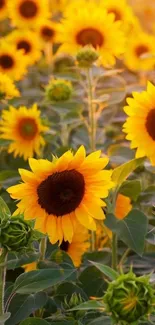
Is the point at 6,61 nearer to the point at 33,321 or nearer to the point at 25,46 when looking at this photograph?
the point at 25,46

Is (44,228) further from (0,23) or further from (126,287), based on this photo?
(0,23)

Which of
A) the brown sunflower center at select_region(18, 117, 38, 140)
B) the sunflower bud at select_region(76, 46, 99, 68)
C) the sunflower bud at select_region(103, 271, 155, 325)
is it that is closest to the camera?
the sunflower bud at select_region(103, 271, 155, 325)

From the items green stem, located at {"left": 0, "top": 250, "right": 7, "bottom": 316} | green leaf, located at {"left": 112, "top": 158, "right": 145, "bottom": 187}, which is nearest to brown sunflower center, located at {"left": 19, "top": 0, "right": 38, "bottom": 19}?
green leaf, located at {"left": 112, "top": 158, "right": 145, "bottom": 187}

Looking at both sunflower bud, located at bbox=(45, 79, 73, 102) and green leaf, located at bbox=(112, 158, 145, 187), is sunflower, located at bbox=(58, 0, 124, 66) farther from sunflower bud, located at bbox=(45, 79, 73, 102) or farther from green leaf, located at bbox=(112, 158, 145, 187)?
green leaf, located at bbox=(112, 158, 145, 187)

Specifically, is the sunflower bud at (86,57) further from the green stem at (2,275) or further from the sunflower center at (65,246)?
the green stem at (2,275)

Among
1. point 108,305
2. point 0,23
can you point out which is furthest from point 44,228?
point 0,23

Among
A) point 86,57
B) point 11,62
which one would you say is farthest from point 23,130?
point 11,62
